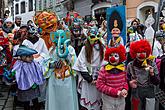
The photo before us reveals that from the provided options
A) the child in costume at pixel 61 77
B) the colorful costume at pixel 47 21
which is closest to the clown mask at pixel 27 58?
the child in costume at pixel 61 77

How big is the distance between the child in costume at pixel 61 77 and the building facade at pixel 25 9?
30288 mm

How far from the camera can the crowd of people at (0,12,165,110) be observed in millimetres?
4324

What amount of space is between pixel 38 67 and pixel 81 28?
4.53 feet

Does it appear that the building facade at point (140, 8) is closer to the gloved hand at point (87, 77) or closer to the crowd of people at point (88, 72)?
the crowd of people at point (88, 72)

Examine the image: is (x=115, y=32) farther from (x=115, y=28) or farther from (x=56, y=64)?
(x=56, y=64)

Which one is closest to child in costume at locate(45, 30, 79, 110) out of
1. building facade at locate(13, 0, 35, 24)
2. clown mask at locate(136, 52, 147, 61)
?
clown mask at locate(136, 52, 147, 61)

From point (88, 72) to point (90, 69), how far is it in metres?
0.07

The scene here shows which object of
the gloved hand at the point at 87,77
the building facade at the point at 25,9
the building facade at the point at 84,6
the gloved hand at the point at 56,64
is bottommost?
the gloved hand at the point at 87,77

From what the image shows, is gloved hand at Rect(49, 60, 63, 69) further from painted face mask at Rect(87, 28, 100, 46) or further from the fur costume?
the fur costume

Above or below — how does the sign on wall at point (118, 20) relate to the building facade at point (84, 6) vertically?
below

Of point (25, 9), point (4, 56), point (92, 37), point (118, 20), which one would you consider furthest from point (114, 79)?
point (25, 9)

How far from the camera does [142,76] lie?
14.3ft

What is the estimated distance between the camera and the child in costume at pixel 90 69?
4762mm

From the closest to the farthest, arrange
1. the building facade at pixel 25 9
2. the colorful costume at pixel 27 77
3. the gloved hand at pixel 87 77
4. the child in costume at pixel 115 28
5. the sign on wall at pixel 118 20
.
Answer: the gloved hand at pixel 87 77
the colorful costume at pixel 27 77
the child in costume at pixel 115 28
the sign on wall at pixel 118 20
the building facade at pixel 25 9
